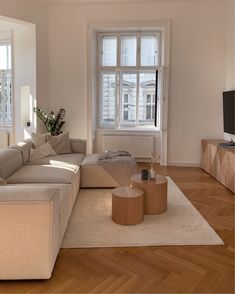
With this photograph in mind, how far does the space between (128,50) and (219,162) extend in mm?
3487

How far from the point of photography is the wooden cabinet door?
186 inches

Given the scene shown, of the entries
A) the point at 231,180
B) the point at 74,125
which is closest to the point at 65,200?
the point at 231,180

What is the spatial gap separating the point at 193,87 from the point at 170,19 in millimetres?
1545

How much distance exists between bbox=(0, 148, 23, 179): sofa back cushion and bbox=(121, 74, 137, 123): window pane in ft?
11.7

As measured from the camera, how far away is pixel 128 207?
3365mm

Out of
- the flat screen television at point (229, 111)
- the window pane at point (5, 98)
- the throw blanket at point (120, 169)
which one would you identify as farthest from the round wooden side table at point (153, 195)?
the window pane at point (5, 98)

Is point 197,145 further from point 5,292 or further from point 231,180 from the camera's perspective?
point 5,292

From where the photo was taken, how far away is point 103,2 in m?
6.65

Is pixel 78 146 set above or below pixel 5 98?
below

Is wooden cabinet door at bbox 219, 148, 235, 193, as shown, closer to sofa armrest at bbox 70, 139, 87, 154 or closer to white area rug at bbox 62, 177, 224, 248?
white area rug at bbox 62, 177, 224, 248

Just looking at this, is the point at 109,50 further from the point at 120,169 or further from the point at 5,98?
the point at 120,169

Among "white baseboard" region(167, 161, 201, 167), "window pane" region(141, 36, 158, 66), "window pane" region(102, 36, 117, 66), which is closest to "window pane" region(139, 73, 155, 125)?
"window pane" region(141, 36, 158, 66)

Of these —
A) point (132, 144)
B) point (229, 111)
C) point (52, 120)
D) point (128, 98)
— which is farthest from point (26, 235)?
point (128, 98)

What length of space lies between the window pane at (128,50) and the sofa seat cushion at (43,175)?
12.5 ft
